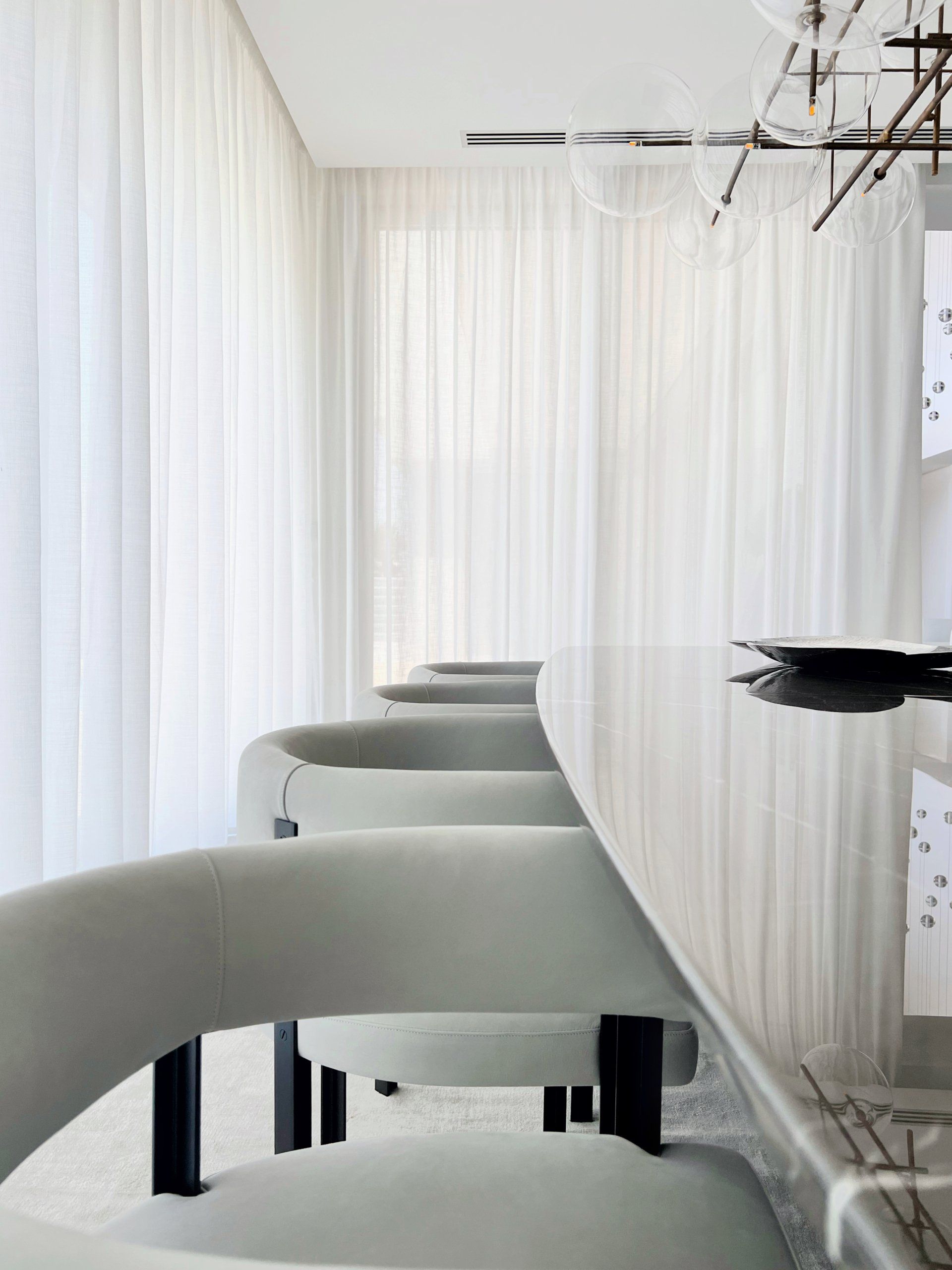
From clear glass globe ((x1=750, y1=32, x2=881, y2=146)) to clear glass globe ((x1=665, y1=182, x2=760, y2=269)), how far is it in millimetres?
630

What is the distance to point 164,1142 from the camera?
592 mm

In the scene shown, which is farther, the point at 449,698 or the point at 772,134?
the point at 449,698

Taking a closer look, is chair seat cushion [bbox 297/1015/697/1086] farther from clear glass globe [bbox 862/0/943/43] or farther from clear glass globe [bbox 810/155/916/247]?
clear glass globe [bbox 810/155/916/247]

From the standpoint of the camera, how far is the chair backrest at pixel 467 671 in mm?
2293

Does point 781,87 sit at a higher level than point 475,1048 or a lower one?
higher

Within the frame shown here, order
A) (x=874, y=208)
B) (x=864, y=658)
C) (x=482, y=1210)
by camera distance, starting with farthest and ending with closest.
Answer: (x=874, y=208) < (x=864, y=658) < (x=482, y=1210)

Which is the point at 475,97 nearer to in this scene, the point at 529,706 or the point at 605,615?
the point at 605,615

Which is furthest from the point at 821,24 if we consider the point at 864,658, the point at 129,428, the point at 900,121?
the point at 129,428

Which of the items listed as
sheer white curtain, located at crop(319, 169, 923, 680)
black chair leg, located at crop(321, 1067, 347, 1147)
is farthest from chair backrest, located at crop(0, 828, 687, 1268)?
sheer white curtain, located at crop(319, 169, 923, 680)

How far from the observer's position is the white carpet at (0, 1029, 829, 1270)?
1.47 m

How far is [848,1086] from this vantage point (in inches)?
9.3

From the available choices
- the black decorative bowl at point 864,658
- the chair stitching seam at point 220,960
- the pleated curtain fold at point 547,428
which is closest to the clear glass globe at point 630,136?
the black decorative bowl at point 864,658

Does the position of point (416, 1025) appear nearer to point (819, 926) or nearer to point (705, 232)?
point (819, 926)

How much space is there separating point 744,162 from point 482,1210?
2.06 m
